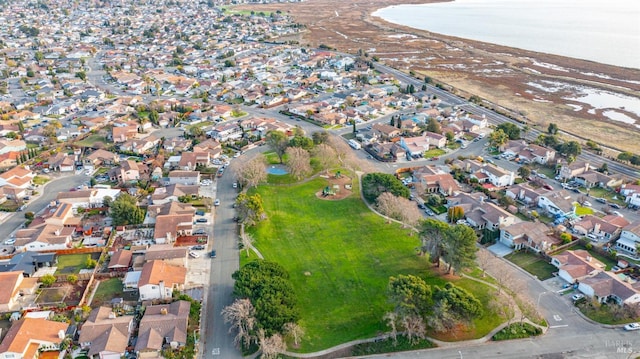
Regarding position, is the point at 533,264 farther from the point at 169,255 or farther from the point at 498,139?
the point at 169,255

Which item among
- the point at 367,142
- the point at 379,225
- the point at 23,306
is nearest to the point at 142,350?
the point at 23,306

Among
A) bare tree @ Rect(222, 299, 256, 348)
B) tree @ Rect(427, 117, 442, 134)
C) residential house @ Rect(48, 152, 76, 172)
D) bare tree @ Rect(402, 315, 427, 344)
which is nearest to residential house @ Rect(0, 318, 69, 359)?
bare tree @ Rect(222, 299, 256, 348)

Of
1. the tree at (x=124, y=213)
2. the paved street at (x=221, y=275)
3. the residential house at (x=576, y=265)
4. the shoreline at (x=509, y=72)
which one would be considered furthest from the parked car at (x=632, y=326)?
the tree at (x=124, y=213)

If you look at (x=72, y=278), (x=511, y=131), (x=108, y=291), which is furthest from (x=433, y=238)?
(x=511, y=131)

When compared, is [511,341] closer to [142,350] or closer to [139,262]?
[142,350]

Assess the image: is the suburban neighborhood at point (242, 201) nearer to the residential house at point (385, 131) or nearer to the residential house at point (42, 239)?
the residential house at point (42, 239)

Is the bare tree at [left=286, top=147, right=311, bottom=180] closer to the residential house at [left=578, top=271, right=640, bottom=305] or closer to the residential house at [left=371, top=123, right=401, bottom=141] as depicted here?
the residential house at [left=371, top=123, right=401, bottom=141]
